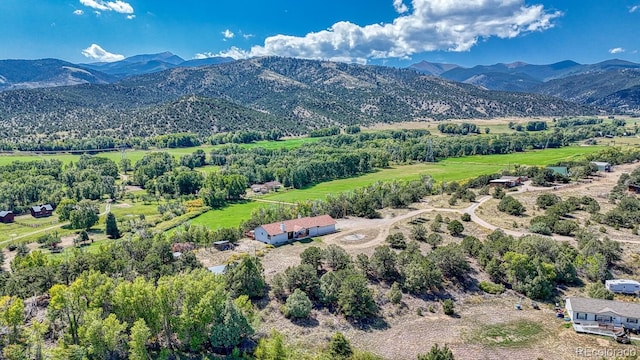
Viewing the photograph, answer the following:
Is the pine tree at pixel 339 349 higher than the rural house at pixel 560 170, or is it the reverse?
the rural house at pixel 560 170

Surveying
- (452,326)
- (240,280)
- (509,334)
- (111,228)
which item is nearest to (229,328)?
(240,280)

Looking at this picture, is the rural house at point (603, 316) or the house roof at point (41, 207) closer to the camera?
the rural house at point (603, 316)

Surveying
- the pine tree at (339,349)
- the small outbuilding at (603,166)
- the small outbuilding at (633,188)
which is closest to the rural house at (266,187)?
the pine tree at (339,349)

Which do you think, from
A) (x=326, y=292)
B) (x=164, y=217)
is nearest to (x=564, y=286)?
(x=326, y=292)

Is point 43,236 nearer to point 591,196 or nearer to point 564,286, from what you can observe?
point 564,286

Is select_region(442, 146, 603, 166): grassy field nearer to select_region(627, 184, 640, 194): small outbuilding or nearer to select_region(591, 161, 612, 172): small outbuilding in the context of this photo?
select_region(591, 161, 612, 172): small outbuilding

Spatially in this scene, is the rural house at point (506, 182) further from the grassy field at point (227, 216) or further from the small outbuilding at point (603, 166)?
the grassy field at point (227, 216)

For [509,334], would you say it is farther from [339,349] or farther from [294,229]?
[294,229]
